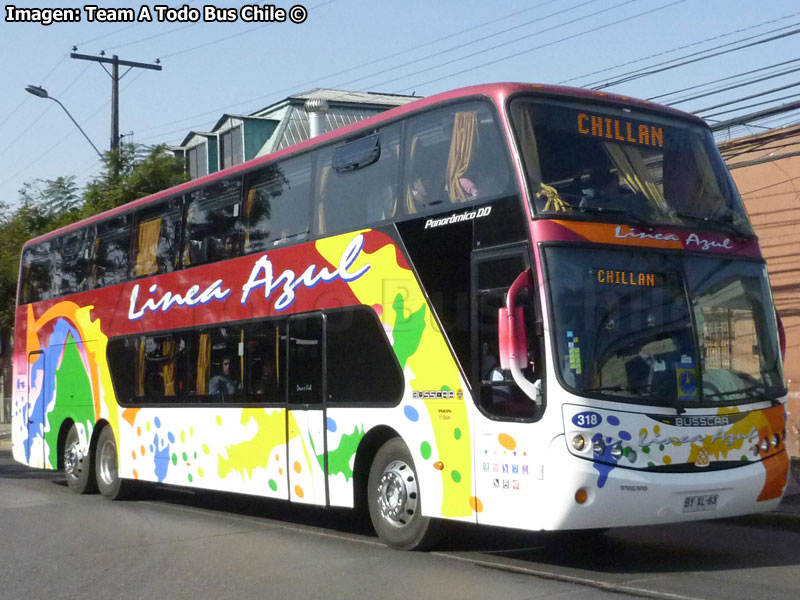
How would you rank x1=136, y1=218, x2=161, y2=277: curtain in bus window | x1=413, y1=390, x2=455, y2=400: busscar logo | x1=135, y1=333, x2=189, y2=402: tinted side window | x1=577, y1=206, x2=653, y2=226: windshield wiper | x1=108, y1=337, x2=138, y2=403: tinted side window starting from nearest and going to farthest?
1. x1=577, y1=206, x2=653, y2=226: windshield wiper
2. x1=413, y1=390, x2=455, y2=400: busscar logo
3. x1=135, y1=333, x2=189, y2=402: tinted side window
4. x1=136, y1=218, x2=161, y2=277: curtain in bus window
5. x1=108, y1=337, x2=138, y2=403: tinted side window

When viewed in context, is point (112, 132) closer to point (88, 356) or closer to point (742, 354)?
point (88, 356)

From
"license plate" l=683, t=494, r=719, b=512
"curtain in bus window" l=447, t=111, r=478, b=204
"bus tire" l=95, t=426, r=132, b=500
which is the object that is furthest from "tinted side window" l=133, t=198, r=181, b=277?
"license plate" l=683, t=494, r=719, b=512

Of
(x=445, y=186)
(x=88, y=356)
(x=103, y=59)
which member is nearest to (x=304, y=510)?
(x=88, y=356)

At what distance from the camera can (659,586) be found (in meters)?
8.10

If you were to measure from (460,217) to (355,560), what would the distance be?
313 cm

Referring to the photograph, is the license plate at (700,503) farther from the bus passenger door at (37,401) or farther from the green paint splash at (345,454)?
the bus passenger door at (37,401)

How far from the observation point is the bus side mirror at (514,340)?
851 centimetres

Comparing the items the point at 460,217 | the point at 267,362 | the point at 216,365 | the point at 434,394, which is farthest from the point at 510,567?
the point at 216,365

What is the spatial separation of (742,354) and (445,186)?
2.96 m

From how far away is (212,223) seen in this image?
540 inches

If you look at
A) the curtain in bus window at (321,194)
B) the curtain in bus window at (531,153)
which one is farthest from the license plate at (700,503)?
the curtain in bus window at (321,194)

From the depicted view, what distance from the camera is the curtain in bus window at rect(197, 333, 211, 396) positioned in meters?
13.6

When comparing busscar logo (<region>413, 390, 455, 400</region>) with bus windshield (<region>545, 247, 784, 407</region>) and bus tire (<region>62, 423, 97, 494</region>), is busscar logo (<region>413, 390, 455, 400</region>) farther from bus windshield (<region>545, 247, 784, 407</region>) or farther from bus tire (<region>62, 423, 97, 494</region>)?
bus tire (<region>62, 423, 97, 494</region>)

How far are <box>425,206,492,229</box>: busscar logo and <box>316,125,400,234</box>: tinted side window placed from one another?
663mm
